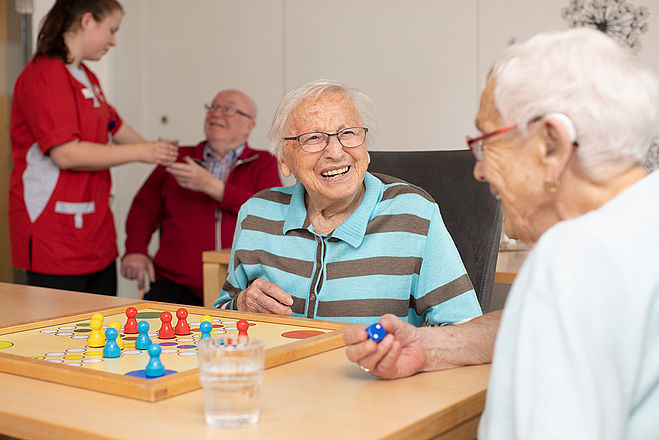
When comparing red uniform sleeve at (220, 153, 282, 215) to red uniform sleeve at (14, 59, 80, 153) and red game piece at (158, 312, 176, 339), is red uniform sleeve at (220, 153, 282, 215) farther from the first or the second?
red game piece at (158, 312, 176, 339)

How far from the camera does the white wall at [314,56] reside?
374 cm

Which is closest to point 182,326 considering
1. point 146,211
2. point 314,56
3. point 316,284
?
point 316,284

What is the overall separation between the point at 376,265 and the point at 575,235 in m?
0.93

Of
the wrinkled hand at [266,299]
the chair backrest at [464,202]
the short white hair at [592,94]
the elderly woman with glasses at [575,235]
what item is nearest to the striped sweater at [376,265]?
the wrinkled hand at [266,299]

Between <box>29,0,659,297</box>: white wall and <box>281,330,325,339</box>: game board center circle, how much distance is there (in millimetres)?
1968

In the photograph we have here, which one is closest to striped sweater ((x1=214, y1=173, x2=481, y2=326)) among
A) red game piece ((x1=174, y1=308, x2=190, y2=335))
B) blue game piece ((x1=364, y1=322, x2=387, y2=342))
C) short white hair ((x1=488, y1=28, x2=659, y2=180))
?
red game piece ((x1=174, y1=308, x2=190, y2=335))

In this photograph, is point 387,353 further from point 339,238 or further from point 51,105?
point 51,105

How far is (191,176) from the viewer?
3006 millimetres

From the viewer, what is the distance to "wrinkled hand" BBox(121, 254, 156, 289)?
10.4 feet

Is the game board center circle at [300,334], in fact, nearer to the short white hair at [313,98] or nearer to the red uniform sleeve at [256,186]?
the short white hair at [313,98]

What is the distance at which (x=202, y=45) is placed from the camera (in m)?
4.60

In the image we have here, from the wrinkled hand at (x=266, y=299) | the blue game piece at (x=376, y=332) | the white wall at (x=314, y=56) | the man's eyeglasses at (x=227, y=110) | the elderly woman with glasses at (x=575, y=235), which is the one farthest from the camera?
the white wall at (x=314, y=56)

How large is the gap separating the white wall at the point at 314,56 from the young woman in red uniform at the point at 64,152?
117 centimetres

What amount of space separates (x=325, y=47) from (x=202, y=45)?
0.83 m
